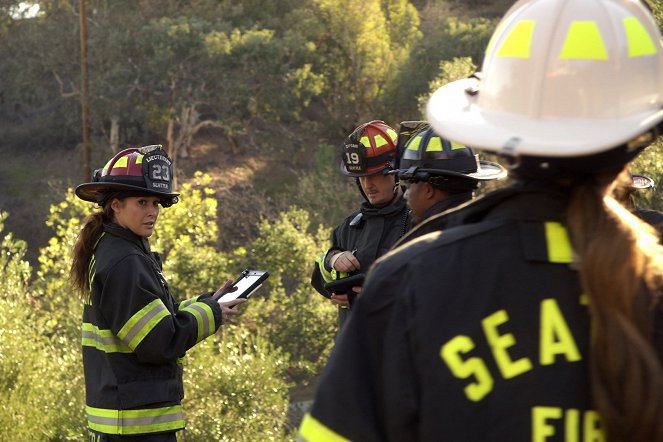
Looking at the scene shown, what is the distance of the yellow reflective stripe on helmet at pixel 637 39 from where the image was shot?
5.53 feet

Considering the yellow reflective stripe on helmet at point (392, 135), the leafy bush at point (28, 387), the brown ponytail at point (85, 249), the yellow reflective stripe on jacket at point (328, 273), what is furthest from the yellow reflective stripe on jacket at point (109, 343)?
the leafy bush at point (28, 387)

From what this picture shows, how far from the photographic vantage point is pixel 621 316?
5.11 ft

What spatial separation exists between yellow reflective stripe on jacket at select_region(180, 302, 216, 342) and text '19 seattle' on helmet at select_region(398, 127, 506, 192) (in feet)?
3.93

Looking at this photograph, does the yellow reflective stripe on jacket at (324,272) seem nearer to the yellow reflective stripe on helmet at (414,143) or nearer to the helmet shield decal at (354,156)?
the helmet shield decal at (354,156)

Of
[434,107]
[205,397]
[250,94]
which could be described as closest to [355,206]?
[250,94]

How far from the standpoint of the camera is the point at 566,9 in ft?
5.53

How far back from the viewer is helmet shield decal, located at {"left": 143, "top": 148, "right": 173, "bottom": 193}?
4.54 meters

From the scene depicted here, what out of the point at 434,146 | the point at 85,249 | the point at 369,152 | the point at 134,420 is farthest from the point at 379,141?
the point at 134,420

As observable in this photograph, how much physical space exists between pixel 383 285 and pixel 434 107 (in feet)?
1.24

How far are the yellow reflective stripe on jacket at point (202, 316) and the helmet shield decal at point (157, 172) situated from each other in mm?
538

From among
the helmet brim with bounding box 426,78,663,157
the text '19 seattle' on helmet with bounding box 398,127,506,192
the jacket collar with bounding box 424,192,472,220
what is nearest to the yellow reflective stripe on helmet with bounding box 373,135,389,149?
the text '19 seattle' on helmet with bounding box 398,127,506,192

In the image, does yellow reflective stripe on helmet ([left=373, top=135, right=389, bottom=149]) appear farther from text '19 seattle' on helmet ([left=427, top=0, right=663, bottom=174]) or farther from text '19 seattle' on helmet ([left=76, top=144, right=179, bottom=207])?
text '19 seattle' on helmet ([left=427, top=0, right=663, bottom=174])

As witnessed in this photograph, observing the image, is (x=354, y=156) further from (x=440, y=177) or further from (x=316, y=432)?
(x=316, y=432)

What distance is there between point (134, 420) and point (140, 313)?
48 centimetres
